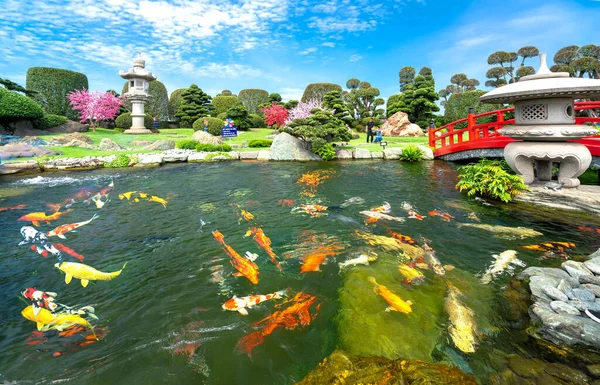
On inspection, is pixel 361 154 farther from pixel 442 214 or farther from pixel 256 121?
pixel 256 121

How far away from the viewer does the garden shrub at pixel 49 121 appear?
23.6 metres

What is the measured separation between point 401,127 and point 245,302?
89.1ft

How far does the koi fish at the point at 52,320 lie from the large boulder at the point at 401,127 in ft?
90.4

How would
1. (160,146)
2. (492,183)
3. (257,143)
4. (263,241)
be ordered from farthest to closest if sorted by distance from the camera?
(257,143) < (160,146) < (492,183) < (263,241)

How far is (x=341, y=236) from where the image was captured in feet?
20.2

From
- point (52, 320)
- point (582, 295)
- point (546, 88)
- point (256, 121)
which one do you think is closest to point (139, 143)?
point (256, 121)

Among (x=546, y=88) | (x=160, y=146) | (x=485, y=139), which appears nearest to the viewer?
(x=546, y=88)

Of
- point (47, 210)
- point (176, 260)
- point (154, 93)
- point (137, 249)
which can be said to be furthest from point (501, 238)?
point (154, 93)

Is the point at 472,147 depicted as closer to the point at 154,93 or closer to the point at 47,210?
the point at 47,210

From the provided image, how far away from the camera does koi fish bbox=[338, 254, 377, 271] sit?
4879 millimetres

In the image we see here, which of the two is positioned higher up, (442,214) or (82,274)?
(442,214)

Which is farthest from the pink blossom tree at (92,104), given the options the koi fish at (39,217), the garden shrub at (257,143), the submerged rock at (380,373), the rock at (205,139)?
the submerged rock at (380,373)

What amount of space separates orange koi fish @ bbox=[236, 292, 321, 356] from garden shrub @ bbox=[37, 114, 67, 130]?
30116 mm

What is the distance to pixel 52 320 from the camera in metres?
3.63
